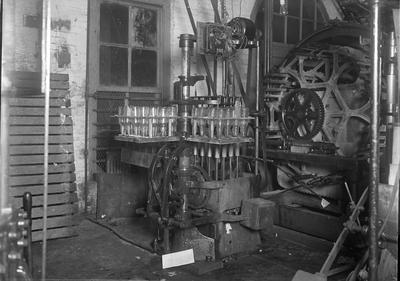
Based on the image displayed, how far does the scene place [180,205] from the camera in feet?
12.0

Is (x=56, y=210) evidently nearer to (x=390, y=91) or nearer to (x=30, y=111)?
(x=30, y=111)

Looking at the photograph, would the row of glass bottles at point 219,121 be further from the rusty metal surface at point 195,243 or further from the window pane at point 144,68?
the window pane at point 144,68

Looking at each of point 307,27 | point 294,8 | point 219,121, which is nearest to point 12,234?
point 219,121

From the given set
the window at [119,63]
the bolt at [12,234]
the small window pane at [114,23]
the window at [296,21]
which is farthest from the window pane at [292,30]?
the bolt at [12,234]

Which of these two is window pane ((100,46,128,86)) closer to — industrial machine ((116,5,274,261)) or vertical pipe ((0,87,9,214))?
industrial machine ((116,5,274,261))

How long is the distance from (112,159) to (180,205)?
1.54 metres

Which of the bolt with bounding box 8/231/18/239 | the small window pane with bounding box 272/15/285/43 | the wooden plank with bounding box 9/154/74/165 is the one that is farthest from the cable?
the small window pane with bounding box 272/15/285/43

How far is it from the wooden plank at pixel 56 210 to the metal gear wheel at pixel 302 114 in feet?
7.79

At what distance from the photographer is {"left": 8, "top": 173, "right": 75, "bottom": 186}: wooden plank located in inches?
157

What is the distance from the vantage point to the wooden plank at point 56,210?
4.04 meters

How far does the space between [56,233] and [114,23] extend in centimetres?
234

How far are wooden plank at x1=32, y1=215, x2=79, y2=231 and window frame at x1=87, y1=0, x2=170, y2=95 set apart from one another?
1421 millimetres

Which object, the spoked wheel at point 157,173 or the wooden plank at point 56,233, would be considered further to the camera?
the wooden plank at point 56,233

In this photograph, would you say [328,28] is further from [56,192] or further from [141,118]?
[56,192]
